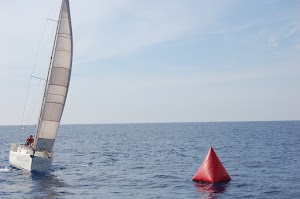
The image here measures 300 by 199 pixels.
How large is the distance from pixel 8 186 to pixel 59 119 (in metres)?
8.94

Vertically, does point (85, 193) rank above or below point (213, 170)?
below

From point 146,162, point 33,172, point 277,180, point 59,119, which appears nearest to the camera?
point 277,180

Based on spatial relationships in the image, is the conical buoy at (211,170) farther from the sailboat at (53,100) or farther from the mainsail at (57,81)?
the mainsail at (57,81)

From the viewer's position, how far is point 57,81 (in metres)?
35.7

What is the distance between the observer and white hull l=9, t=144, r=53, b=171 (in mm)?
34688

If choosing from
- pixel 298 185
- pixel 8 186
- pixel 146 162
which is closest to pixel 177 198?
pixel 298 185

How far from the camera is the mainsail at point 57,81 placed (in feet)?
117

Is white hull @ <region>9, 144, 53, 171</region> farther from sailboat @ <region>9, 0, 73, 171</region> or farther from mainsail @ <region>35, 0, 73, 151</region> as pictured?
mainsail @ <region>35, 0, 73, 151</region>

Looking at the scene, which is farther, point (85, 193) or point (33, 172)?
point (33, 172)

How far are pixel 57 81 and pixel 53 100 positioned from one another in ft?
6.07

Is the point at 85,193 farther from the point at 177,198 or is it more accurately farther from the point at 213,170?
the point at 213,170

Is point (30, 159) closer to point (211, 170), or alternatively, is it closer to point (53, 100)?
point (53, 100)

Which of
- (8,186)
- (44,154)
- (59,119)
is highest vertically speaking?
(59,119)

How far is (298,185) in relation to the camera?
95.6 ft
